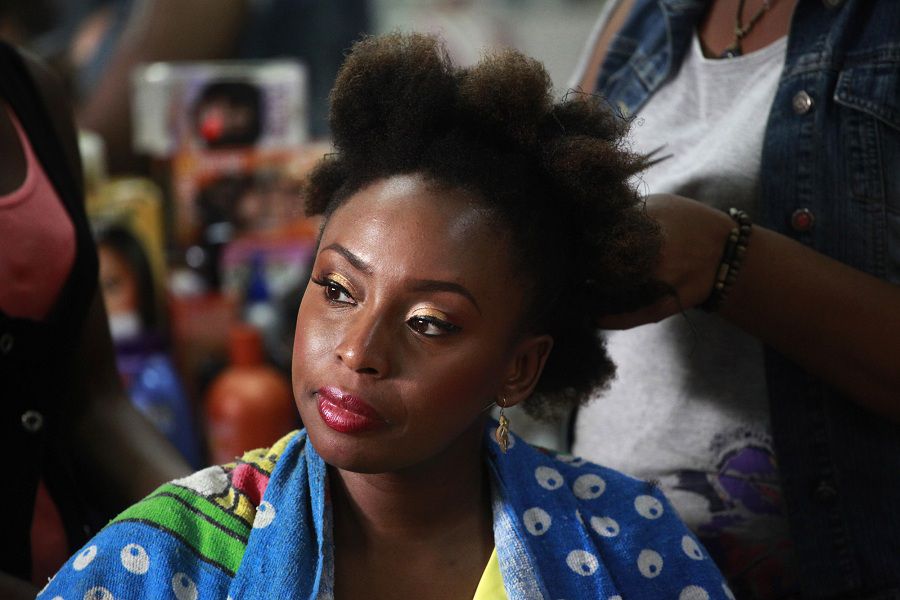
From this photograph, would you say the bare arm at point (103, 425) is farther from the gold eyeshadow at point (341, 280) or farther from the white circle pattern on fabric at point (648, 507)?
the white circle pattern on fabric at point (648, 507)

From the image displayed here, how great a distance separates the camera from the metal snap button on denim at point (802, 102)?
1095mm

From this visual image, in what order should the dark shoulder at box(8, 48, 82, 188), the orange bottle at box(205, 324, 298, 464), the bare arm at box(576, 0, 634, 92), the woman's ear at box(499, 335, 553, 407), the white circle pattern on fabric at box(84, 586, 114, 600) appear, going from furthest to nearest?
the orange bottle at box(205, 324, 298, 464) < the bare arm at box(576, 0, 634, 92) < the dark shoulder at box(8, 48, 82, 188) < the woman's ear at box(499, 335, 553, 407) < the white circle pattern on fabric at box(84, 586, 114, 600)

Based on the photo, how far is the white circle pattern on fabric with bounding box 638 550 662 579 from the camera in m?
0.99

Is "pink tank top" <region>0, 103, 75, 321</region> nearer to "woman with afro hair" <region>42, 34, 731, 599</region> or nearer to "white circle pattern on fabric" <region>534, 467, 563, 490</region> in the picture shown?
"woman with afro hair" <region>42, 34, 731, 599</region>

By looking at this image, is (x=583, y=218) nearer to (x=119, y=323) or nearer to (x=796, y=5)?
(x=796, y=5)

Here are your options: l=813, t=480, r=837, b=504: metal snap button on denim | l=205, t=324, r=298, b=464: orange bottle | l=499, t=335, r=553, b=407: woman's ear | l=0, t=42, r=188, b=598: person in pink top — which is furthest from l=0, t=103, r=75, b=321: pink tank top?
l=205, t=324, r=298, b=464: orange bottle

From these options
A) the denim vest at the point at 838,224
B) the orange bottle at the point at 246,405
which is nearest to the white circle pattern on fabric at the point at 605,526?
the denim vest at the point at 838,224

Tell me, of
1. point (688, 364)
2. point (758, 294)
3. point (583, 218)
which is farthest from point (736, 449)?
point (583, 218)

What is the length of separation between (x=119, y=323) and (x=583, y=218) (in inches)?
56.2

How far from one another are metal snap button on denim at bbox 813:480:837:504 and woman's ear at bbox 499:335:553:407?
1.17 ft

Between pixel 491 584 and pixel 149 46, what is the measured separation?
2.40 meters

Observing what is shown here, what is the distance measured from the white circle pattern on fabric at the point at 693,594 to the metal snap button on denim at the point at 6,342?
72cm

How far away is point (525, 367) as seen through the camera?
37.6 inches

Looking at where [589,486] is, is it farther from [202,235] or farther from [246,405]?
[202,235]
